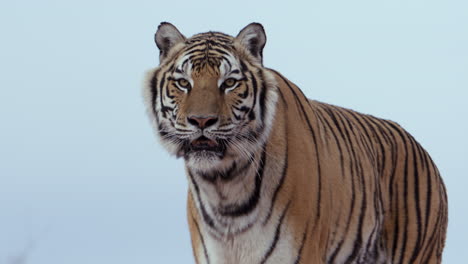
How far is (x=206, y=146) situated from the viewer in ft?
13.5

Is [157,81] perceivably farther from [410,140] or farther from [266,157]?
[410,140]

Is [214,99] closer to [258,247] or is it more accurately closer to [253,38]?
[253,38]

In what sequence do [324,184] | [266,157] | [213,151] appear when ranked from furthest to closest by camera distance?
[324,184], [266,157], [213,151]

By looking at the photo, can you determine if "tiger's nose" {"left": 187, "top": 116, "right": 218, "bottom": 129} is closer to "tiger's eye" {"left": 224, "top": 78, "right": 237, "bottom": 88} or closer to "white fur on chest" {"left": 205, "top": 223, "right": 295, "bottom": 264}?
"tiger's eye" {"left": 224, "top": 78, "right": 237, "bottom": 88}

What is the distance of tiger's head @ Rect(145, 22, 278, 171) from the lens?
4.06 meters

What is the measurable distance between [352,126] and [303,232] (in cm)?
131

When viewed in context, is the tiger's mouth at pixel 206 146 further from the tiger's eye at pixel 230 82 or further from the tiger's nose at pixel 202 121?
the tiger's eye at pixel 230 82

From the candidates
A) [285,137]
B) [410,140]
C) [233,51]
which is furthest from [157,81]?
[410,140]

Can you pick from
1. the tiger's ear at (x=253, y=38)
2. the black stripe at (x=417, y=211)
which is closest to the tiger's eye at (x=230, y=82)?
the tiger's ear at (x=253, y=38)

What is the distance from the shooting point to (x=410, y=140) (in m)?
5.86

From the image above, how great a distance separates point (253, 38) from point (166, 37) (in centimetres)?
44

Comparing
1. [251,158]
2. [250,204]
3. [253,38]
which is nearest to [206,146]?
[251,158]

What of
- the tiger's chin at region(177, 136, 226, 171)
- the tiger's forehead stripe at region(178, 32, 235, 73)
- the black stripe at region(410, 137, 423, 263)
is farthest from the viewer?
the black stripe at region(410, 137, 423, 263)

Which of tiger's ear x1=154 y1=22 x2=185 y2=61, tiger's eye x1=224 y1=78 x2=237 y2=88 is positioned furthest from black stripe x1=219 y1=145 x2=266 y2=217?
tiger's ear x1=154 y1=22 x2=185 y2=61
